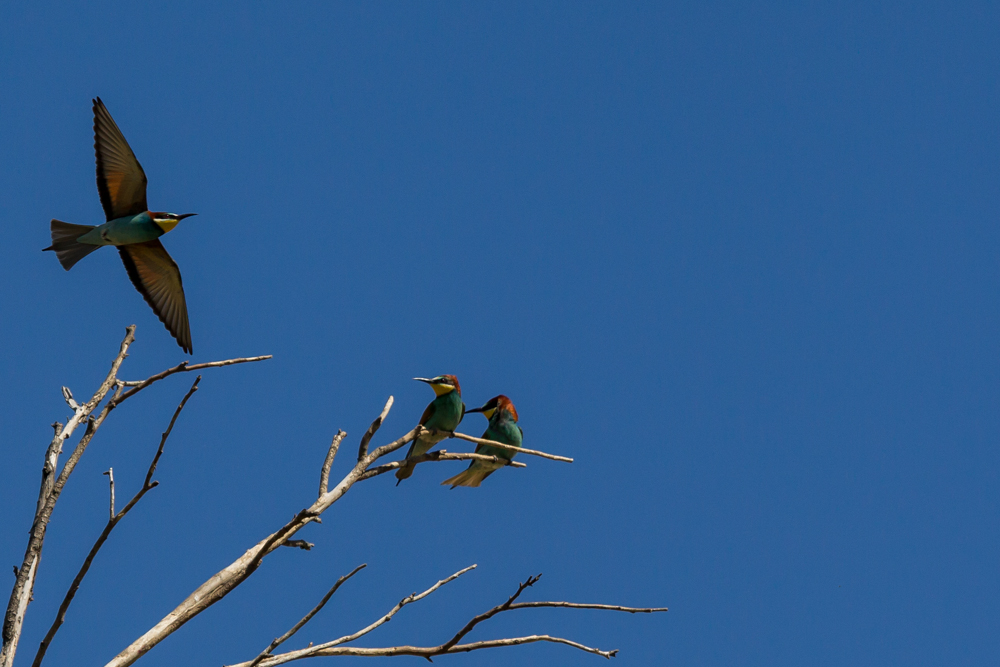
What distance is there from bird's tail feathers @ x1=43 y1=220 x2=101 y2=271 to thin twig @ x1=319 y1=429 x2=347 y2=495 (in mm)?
3314

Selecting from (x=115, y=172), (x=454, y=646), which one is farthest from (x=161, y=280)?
(x=454, y=646)

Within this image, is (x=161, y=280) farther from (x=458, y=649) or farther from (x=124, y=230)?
(x=458, y=649)

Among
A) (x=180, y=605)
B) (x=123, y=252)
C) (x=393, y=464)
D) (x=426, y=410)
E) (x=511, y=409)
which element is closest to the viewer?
(x=180, y=605)

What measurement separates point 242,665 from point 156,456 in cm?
74

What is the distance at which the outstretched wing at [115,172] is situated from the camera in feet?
19.7

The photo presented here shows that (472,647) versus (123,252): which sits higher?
(123,252)

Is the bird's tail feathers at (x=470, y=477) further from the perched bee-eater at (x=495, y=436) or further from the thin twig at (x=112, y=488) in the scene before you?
the thin twig at (x=112, y=488)

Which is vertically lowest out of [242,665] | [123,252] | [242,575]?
[242,665]

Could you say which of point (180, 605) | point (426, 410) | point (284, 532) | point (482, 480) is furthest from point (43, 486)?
point (482, 480)

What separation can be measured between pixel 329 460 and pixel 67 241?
3506mm

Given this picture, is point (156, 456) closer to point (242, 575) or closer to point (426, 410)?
point (242, 575)

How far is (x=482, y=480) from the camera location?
5.62 metres

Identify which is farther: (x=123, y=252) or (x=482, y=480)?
(x=123, y=252)

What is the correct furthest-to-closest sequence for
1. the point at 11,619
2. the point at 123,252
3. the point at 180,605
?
the point at 123,252 → the point at 180,605 → the point at 11,619
